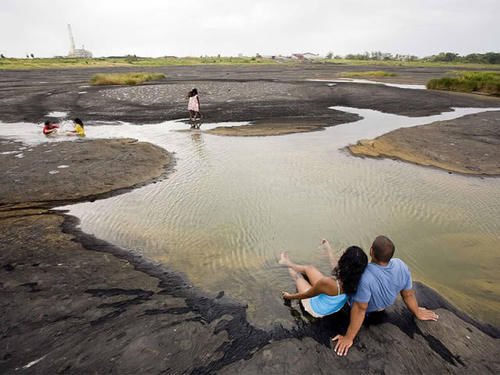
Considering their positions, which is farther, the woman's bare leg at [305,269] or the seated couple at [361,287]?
the woman's bare leg at [305,269]

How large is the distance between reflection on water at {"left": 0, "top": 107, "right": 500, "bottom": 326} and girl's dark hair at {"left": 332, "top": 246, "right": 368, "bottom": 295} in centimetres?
103

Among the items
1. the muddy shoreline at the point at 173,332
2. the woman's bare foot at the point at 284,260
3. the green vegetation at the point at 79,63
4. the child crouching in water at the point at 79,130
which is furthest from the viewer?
the green vegetation at the point at 79,63

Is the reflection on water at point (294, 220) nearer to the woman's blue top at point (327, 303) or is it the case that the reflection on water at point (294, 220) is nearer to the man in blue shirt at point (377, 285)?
the woman's blue top at point (327, 303)

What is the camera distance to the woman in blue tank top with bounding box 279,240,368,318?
328 centimetres

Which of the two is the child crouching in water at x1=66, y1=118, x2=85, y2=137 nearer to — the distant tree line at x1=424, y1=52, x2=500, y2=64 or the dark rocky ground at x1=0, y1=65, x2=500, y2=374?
the dark rocky ground at x1=0, y1=65, x2=500, y2=374

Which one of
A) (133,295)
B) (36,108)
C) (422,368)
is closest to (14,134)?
(36,108)

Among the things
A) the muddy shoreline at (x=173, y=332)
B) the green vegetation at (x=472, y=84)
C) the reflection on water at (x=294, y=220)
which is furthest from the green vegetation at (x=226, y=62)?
the muddy shoreline at (x=173, y=332)

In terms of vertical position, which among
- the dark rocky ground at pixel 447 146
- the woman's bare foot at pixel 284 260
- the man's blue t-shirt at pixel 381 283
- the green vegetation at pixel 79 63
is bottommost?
the woman's bare foot at pixel 284 260

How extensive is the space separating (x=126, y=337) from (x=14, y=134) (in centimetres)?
1490

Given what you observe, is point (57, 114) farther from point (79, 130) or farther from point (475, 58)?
point (475, 58)

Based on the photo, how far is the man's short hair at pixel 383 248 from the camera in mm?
3258

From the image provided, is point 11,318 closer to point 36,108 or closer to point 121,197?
point 121,197

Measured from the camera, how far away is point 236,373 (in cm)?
312

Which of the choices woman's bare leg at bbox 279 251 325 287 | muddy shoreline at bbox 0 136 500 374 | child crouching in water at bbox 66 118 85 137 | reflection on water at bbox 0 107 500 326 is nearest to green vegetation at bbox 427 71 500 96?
reflection on water at bbox 0 107 500 326
